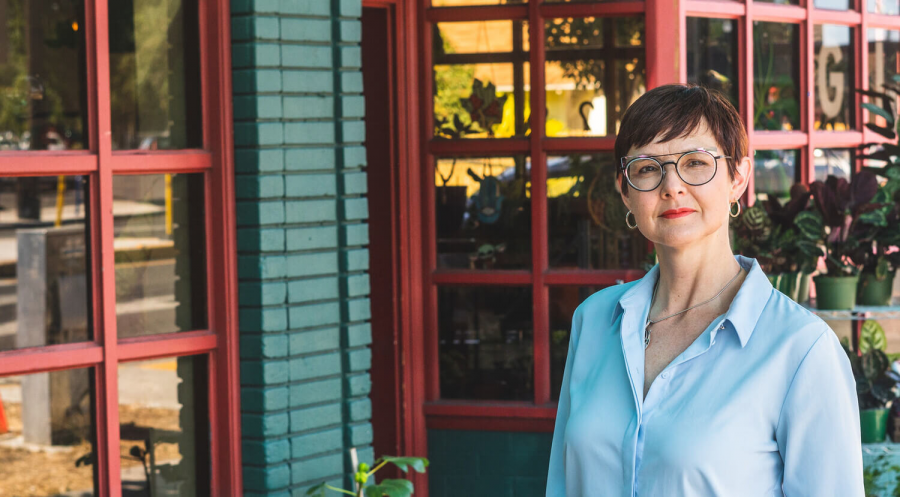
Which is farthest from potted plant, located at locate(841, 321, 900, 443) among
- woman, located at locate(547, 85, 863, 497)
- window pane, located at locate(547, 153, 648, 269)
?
woman, located at locate(547, 85, 863, 497)

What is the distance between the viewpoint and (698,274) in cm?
188

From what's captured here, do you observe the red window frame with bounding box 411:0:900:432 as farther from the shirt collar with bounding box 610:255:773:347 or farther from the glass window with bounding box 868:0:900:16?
the shirt collar with bounding box 610:255:773:347

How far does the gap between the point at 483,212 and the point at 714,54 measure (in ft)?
3.70

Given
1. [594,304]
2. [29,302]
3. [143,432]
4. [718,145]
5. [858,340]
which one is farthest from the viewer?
[858,340]

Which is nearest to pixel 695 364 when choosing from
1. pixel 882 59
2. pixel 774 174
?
pixel 774 174

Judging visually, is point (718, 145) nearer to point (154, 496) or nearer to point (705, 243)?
point (705, 243)

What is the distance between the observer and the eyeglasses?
1.81 m

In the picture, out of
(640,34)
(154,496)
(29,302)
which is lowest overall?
(154,496)

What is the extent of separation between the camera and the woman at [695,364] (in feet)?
5.30

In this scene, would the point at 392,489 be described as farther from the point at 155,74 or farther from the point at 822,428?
the point at 822,428

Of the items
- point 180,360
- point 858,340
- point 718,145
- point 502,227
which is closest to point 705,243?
point 718,145

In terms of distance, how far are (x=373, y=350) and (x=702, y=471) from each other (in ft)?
8.72

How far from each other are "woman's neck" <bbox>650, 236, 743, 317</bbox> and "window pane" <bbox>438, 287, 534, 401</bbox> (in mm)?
2165

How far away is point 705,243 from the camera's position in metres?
1.85
